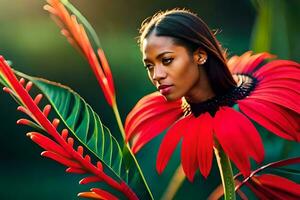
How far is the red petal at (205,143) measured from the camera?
4.06ft

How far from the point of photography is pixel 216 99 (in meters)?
1.30

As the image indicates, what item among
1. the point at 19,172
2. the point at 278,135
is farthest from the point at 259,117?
the point at 19,172

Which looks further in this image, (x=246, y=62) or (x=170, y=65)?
(x=246, y=62)

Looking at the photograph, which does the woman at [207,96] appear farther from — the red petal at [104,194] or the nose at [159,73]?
the red petal at [104,194]

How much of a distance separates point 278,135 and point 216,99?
0.57 feet

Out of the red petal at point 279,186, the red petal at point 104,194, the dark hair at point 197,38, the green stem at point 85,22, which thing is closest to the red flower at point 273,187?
the red petal at point 279,186

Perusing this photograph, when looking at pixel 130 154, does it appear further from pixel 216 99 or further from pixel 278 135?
pixel 278 135

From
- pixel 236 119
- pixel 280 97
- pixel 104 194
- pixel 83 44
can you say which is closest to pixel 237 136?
pixel 236 119

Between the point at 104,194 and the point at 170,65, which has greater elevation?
the point at 170,65

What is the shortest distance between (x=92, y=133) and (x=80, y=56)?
0.69 ft

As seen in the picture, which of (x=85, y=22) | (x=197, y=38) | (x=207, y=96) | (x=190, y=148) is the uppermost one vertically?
(x=85, y=22)

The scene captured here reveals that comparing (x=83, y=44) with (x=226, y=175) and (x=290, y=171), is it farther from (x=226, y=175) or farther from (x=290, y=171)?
(x=290, y=171)

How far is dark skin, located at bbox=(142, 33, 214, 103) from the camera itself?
1241 millimetres

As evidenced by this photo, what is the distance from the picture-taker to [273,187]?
132 centimetres
